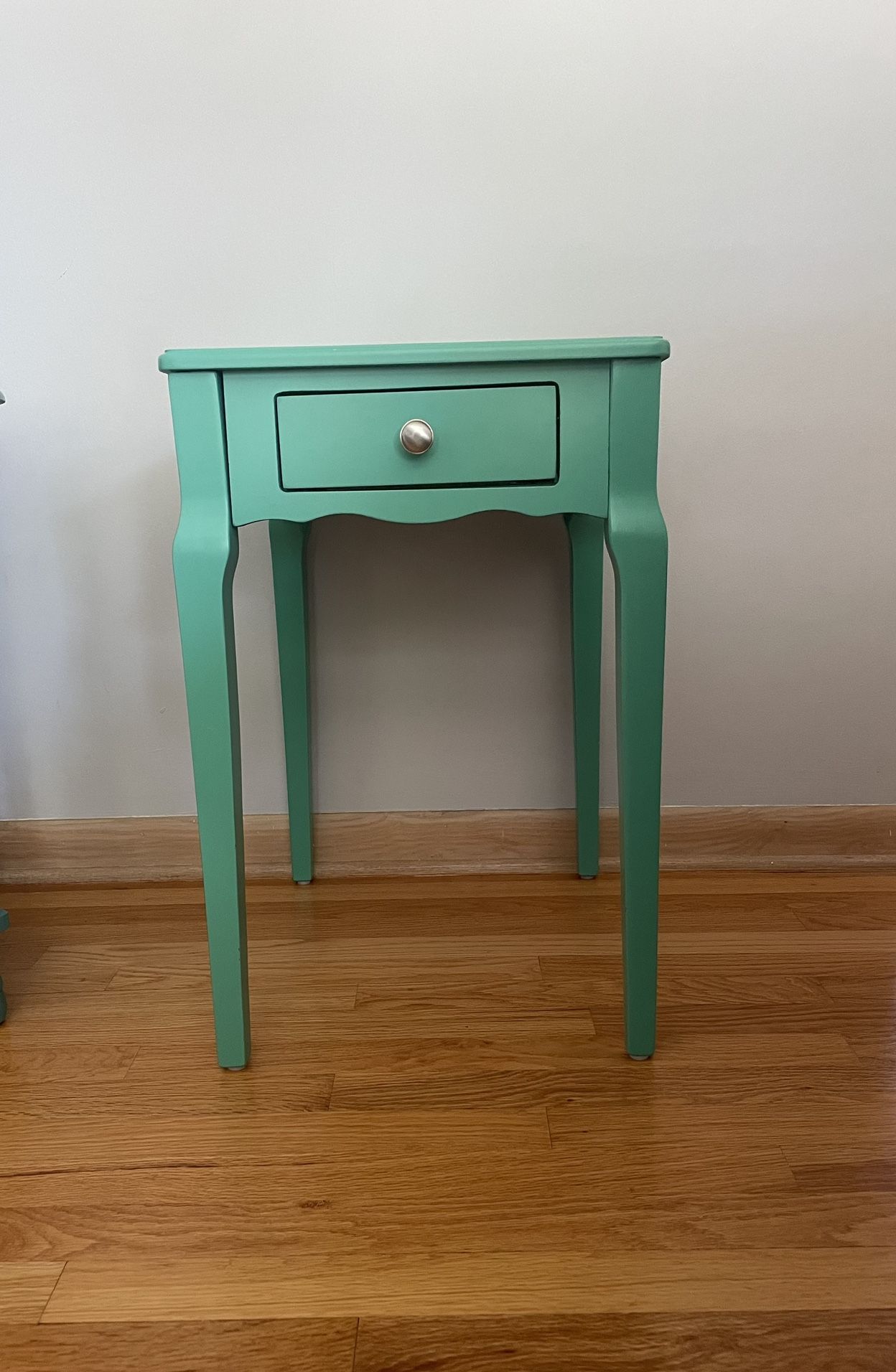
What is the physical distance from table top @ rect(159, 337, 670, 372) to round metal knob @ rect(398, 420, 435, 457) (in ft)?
0.18

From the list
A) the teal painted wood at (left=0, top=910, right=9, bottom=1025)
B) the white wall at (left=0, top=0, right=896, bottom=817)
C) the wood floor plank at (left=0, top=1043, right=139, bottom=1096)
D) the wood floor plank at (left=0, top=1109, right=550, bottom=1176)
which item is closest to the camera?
the wood floor plank at (left=0, top=1109, right=550, bottom=1176)

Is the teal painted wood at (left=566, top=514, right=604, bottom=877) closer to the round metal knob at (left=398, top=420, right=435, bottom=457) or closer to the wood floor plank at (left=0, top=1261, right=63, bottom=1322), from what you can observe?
the round metal knob at (left=398, top=420, right=435, bottom=457)

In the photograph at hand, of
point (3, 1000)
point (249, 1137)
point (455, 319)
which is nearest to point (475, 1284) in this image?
point (249, 1137)

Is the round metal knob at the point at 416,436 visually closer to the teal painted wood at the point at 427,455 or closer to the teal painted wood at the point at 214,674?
the teal painted wood at the point at 427,455

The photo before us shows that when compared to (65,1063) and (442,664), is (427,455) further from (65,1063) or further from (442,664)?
(65,1063)

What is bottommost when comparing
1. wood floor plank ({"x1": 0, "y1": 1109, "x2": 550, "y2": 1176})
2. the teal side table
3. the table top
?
wood floor plank ({"x1": 0, "y1": 1109, "x2": 550, "y2": 1176})

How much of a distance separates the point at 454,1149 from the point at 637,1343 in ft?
0.75

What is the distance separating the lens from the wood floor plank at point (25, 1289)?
0.65 meters

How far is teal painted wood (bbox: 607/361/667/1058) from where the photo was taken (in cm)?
87

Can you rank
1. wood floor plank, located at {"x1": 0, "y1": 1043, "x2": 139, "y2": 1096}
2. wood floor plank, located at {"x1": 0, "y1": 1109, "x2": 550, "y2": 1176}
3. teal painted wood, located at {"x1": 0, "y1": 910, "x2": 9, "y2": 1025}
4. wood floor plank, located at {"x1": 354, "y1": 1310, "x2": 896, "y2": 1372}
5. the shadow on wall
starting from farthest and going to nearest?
the shadow on wall, teal painted wood, located at {"x1": 0, "y1": 910, "x2": 9, "y2": 1025}, wood floor plank, located at {"x1": 0, "y1": 1043, "x2": 139, "y2": 1096}, wood floor plank, located at {"x1": 0, "y1": 1109, "x2": 550, "y2": 1176}, wood floor plank, located at {"x1": 354, "y1": 1310, "x2": 896, "y2": 1372}

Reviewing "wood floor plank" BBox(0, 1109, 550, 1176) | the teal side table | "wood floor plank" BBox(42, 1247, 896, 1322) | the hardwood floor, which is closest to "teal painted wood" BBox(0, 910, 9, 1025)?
the hardwood floor

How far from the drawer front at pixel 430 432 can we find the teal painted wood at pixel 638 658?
0.22 feet

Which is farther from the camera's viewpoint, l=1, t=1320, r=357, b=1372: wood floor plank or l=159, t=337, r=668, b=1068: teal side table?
l=159, t=337, r=668, b=1068: teal side table

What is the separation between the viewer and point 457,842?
56.7 inches
